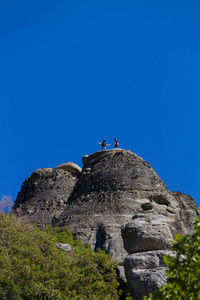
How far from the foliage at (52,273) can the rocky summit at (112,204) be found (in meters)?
1.89

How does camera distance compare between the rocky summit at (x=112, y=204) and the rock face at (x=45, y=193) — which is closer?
the rocky summit at (x=112, y=204)

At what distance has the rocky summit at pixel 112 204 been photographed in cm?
1817

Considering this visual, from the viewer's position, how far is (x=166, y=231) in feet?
59.0

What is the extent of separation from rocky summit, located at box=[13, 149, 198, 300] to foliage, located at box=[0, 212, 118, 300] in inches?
74.4

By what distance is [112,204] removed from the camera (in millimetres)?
38719

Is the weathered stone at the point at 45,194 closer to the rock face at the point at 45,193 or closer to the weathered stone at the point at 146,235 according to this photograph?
the rock face at the point at 45,193

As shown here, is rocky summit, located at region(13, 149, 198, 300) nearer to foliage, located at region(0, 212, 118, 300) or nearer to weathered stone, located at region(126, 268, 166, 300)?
weathered stone, located at region(126, 268, 166, 300)

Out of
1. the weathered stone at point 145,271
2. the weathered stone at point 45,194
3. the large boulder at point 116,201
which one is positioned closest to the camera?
the weathered stone at point 145,271

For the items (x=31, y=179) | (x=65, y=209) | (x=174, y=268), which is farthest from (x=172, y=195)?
(x=174, y=268)

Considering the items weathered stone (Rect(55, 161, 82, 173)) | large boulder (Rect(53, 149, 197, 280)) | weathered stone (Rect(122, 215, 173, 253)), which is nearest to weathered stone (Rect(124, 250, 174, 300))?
weathered stone (Rect(122, 215, 173, 253))

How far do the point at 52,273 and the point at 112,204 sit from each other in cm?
1963

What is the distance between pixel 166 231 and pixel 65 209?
25.5 m

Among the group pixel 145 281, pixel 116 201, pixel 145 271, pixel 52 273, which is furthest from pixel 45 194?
pixel 145 281

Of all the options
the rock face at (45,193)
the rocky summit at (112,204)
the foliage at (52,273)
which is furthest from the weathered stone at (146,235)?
the rock face at (45,193)
